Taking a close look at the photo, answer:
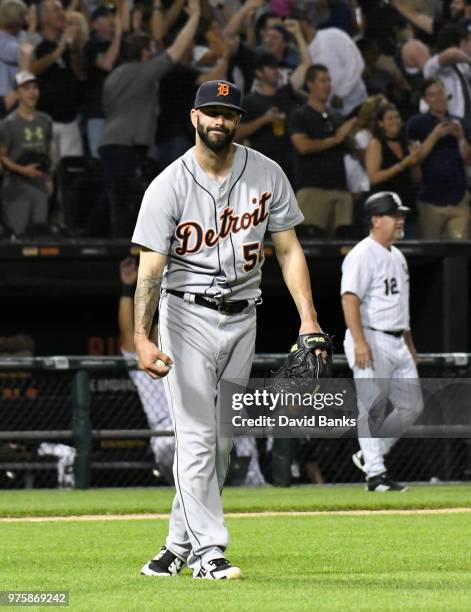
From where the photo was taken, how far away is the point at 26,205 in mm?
11562

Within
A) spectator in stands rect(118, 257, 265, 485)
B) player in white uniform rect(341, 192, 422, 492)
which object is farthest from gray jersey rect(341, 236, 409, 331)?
spectator in stands rect(118, 257, 265, 485)

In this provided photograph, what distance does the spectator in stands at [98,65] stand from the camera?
11.9 meters

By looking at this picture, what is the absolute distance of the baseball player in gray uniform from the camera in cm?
509

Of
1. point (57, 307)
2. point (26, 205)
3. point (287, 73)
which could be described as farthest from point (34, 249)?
point (287, 73)

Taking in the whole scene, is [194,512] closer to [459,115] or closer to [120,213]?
[120,213]

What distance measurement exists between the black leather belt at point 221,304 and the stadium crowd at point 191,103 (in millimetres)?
6231

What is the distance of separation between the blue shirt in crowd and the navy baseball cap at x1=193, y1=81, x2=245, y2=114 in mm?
7189

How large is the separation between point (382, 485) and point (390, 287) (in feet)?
4.57

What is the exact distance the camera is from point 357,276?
954 cm

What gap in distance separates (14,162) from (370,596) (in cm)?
762

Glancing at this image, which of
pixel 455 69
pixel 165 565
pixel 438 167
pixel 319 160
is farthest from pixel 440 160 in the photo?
pixel 165 565

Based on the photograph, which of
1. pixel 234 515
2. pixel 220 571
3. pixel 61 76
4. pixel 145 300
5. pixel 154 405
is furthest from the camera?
pixel 61 76

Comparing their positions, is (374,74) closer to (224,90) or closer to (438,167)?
(438,167)

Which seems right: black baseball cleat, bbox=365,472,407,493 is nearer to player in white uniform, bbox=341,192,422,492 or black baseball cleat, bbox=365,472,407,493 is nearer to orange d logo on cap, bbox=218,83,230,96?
player in white uniform, bbox=341,192,422,492
